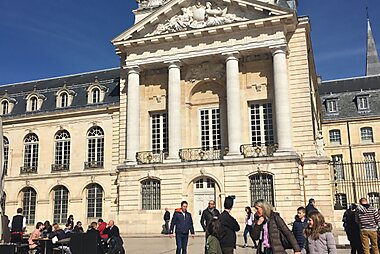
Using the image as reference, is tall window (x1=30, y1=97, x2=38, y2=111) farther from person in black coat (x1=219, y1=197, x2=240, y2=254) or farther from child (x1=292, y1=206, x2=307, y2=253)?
person in black coat (x1=219, y1=197, x2=240, y2=254)

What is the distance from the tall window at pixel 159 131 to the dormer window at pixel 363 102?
2279 cm

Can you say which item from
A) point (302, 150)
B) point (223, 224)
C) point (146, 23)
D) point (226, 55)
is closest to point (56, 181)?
point (146, 23)

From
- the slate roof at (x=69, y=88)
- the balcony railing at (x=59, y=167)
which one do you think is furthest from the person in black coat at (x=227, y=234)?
the balcony railing at (x=59, y=167)

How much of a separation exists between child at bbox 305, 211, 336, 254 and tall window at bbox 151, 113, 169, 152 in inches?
816

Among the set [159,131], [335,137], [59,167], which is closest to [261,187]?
[159,131]

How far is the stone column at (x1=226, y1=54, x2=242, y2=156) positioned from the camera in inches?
931

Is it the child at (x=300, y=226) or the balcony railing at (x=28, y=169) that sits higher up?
the balcony railing at (x=28, y=169)

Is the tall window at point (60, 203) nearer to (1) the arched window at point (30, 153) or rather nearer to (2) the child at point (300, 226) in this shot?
(1) the arched window at point (30, 153)

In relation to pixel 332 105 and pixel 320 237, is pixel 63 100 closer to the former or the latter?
pixel 332 105

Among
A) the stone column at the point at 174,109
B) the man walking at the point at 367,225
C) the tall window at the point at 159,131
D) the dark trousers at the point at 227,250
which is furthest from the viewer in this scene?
the tall window at the point at 159,131

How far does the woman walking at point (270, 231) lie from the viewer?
242 inches

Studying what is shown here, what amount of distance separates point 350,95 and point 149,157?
25343 mm

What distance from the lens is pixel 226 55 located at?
24.7 metres

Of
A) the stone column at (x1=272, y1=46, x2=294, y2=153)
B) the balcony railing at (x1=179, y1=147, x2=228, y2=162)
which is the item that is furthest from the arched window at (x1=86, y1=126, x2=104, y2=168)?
the stone column at (x1=272, y1=46, x2=294, y2=153)
